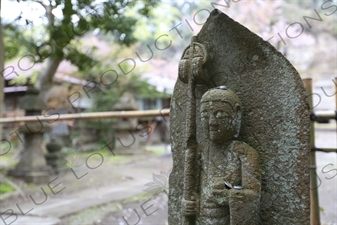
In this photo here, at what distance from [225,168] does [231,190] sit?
0.49 feet

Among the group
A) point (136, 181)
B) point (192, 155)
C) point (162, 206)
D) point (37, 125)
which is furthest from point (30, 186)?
point (192, 155)

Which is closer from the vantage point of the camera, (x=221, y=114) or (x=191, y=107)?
(x=221, y=114)

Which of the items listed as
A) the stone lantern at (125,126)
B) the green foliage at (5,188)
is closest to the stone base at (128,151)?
the stone lantern at (125,126)

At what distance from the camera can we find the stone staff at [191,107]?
1.62 m

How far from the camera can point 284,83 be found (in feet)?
5.23

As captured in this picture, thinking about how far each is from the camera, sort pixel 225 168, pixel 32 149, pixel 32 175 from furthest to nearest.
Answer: pixel 32 149 → pixel 32 175 → pixel 225 168

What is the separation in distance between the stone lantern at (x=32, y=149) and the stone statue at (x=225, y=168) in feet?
15.3

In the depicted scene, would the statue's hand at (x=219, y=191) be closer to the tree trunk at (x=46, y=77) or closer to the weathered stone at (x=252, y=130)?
the weathered stone at (x=252, y=130)

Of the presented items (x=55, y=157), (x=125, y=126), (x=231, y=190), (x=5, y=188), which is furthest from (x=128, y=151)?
(x=231, y=190)

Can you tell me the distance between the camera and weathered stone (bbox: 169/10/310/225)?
1.54m

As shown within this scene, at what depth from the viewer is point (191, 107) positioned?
5.56 ft

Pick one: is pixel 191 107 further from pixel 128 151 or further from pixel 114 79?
pixel 114 79

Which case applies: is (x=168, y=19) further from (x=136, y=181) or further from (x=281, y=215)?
(x=281, y=215)

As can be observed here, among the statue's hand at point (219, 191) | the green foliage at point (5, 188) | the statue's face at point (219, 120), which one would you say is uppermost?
the statue's face at point (219, 120)
